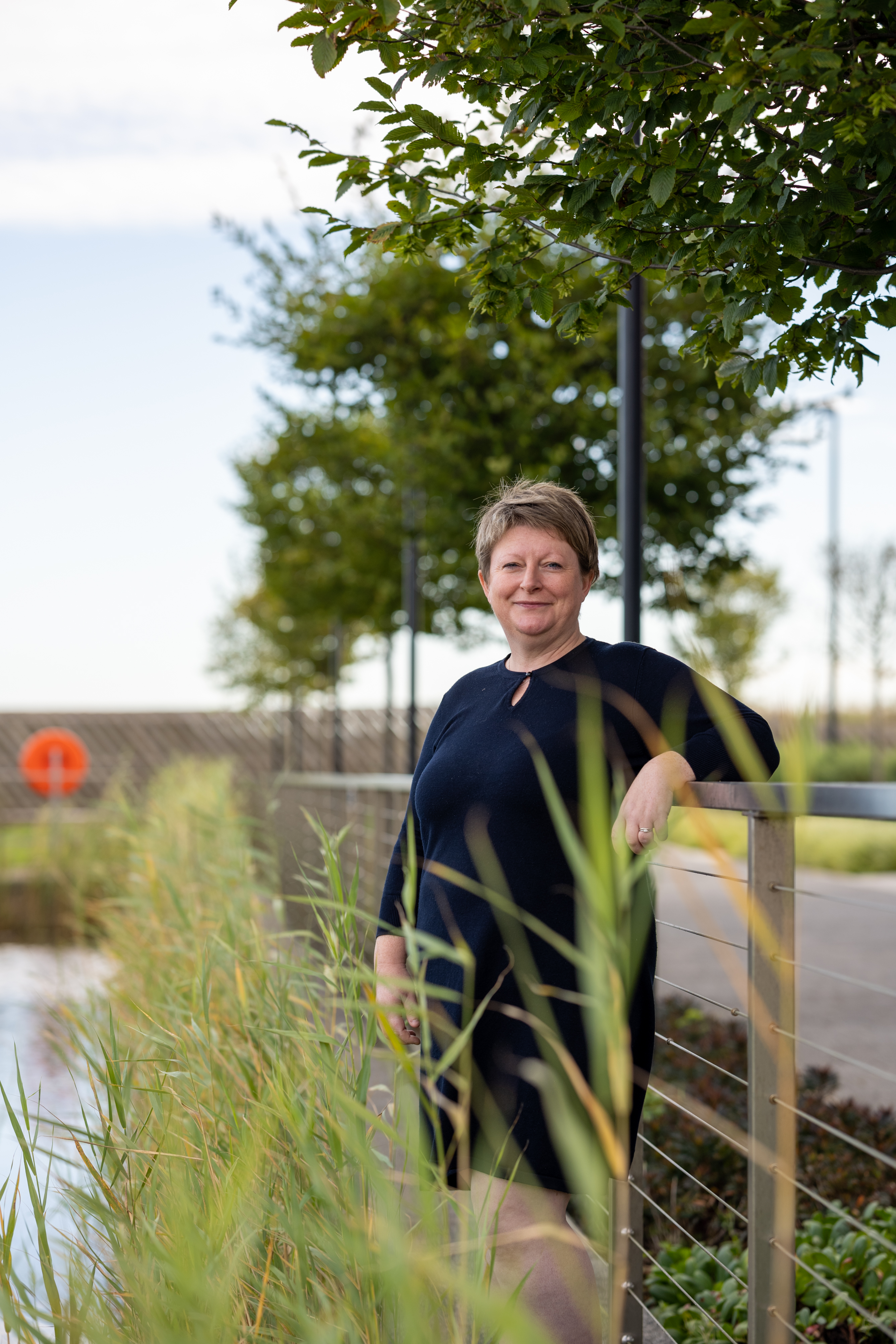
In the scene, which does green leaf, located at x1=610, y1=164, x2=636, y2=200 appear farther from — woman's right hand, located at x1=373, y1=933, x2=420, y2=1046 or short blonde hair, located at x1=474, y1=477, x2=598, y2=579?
woman's right hand, located at x1=373, y1=933, x2=420, y2=1046

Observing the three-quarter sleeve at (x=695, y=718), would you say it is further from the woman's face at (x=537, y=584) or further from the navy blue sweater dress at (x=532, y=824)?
the woman's face at (x=537, y=584)

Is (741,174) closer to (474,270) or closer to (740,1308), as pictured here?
(474,270)

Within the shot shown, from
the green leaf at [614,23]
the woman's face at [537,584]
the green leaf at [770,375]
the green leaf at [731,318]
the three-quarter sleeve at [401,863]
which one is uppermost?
the green leaf at [614,23]

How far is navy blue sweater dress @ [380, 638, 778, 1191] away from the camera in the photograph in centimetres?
204

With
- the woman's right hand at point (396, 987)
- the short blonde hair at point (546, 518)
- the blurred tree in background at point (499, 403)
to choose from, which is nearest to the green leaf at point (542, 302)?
the short blonde hair at point (546, 518)

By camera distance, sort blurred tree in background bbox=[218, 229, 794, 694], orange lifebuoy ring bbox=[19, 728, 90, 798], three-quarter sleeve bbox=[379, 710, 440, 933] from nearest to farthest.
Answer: three-quarter sleeve bbox=[379, 710, 440, 933]
blurred tree in background bbox=[218, 229, 794, 694]
orange lifebuoy ring bbox=[19, 728, 90, 798]

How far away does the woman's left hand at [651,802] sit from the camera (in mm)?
1961

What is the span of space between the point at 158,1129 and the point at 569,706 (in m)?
1.07

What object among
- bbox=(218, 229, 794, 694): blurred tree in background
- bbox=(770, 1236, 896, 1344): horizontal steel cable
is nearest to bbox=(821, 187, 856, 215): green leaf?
bbox=(770, 1236, 896, 1344): horizontal steel cable

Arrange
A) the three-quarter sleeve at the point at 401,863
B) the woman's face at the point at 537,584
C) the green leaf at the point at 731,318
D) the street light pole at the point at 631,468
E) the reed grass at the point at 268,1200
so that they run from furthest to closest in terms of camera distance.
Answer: the street light pole at the point at 631,468 < the three-quarter sleeve at the point at 401,863 < the woman's face at the point at 537,584 < the green leaf at the point at 731,318 < the reed grass at the point at 268,1200

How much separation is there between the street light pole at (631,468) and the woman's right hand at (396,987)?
1757mm

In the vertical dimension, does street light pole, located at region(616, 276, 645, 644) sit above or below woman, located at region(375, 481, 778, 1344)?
above

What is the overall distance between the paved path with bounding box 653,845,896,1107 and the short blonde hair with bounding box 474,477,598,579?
A: 73 centimetres

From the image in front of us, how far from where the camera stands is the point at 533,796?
6.93 feet
